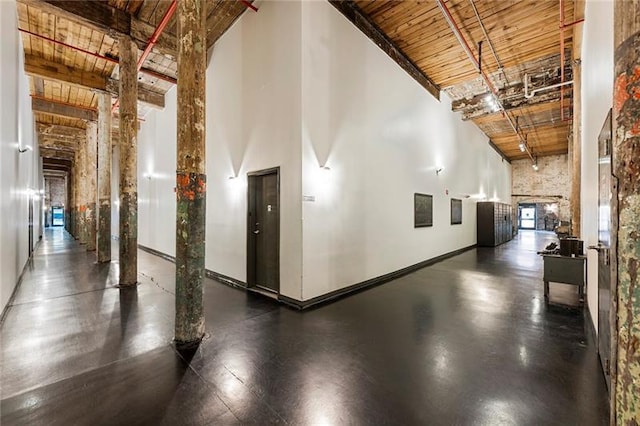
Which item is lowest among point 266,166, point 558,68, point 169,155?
point 266,166

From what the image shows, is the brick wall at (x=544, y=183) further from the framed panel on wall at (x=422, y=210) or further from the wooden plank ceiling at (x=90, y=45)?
the wooden plank ceiling at (x=90, y=45)

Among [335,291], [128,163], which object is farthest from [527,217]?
[128,163]

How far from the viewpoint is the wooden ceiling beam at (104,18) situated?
4312 millimetres

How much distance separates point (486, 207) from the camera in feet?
33.2

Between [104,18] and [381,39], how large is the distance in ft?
16.3

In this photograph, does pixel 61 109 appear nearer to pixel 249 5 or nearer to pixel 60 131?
pixel 60 131

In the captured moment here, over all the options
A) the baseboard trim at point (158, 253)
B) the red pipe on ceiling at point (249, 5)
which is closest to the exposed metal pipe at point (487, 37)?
the red pipe on ceiling at point (249, 5)

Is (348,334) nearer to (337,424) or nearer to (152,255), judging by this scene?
(337,424)

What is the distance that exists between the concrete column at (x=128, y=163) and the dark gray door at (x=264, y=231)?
2240mm

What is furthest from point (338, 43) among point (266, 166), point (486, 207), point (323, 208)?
point (486, 207)

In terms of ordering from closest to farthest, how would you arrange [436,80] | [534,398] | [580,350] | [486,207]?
[534,398] < [580,350] < [436,80] < [486,207]

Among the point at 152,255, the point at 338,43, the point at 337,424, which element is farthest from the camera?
the point at 152,255

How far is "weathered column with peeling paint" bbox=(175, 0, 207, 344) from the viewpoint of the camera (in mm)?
2721

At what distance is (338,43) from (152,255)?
7.75 meters
